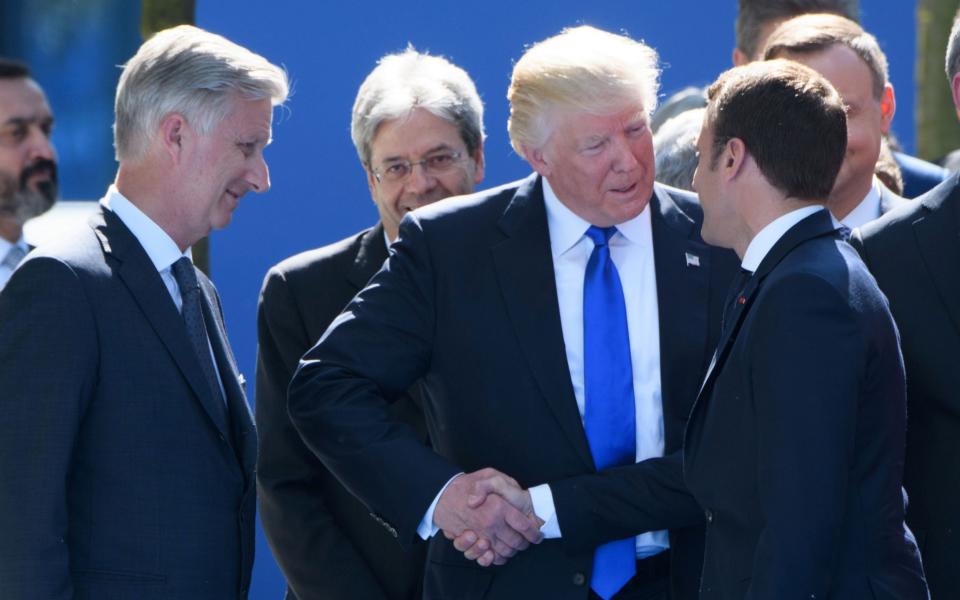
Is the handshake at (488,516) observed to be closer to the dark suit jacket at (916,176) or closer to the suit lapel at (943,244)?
the suit lapel at (943,244)

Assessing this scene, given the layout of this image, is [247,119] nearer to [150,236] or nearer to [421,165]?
[150,236]

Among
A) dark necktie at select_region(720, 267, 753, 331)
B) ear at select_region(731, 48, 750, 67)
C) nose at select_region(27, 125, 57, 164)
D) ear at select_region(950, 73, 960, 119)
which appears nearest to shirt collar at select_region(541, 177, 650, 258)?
dark necktie at select_region(720, 267, 753, 331)

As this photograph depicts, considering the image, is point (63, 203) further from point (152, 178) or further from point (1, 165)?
point (152, 178)

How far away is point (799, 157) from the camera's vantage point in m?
2.81

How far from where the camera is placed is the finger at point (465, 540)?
3.31 meters

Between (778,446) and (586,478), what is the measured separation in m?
0.85

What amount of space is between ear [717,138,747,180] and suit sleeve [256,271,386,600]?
1640 millimetres

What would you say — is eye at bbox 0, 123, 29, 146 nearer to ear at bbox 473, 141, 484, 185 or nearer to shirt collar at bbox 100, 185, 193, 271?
ear at bbox 473, 141, 484, 185

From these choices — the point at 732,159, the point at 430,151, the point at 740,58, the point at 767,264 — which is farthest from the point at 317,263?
the point at 740,58

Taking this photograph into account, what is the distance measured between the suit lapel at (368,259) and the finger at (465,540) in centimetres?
106

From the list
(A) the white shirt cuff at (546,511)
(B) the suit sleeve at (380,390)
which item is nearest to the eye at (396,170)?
(B) the suit sleeve at (380,390)

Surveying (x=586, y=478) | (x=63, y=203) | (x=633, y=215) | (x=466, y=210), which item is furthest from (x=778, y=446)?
(x=63, y=203)

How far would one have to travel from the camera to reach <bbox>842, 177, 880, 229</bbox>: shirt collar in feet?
14.3

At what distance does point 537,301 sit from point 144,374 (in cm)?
99
